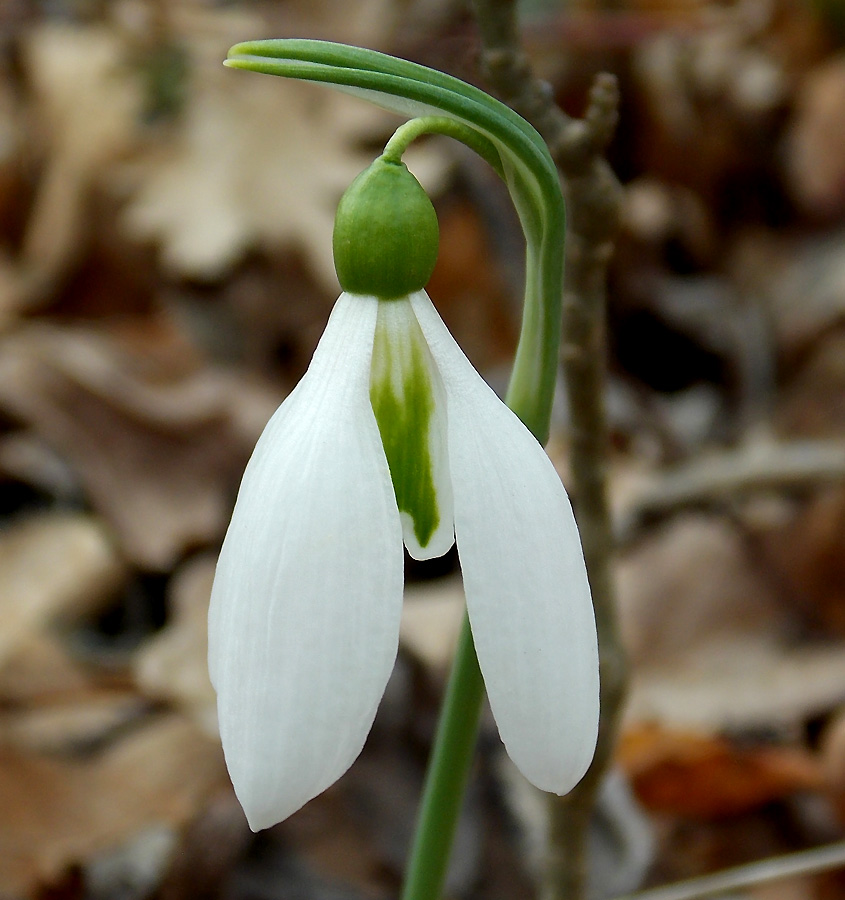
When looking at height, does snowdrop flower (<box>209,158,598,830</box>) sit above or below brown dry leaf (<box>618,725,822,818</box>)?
above

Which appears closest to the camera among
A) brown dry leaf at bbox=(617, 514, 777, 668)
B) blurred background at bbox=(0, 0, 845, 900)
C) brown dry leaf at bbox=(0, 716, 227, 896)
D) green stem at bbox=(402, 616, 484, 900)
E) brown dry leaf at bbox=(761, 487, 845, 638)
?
green stem at bbox=(402, 616, 484, 900)

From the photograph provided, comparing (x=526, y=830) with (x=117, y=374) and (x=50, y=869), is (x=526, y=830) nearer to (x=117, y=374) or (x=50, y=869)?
(x=50, y=869)

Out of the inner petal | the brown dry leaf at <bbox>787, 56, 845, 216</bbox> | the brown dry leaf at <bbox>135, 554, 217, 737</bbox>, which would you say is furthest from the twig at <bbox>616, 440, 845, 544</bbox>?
the brown dry leaf at <bbox>787, 56, 845, 216</bbox>

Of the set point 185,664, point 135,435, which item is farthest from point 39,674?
point 135,435

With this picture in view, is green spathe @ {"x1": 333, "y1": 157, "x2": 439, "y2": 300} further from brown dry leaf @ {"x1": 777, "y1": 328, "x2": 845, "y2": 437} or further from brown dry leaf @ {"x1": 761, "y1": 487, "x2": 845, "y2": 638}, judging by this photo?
brown dry leaf @ {"x1": 777, "y1": 328, "x2": 845, "y2": 437}

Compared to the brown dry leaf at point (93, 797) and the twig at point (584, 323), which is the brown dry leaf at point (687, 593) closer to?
the brown dry leaf at point (93, 797)

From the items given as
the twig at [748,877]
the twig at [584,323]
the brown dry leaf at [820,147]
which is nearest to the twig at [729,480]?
the twig at [748,877]
